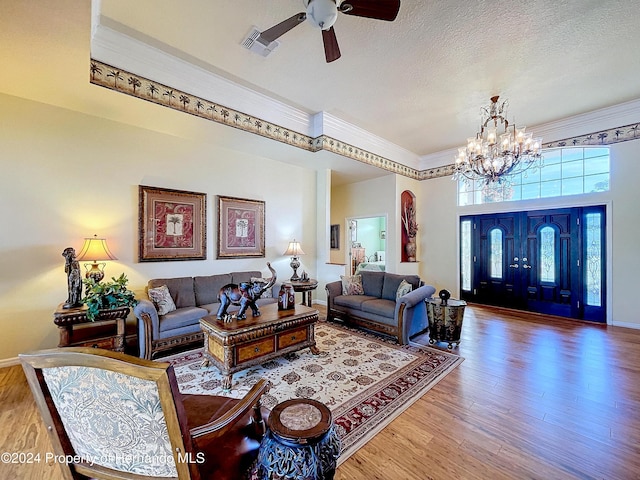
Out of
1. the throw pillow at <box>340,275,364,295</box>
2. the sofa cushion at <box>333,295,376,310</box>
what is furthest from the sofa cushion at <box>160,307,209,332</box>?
the throw pillow at <box>340,275,364,295</box>

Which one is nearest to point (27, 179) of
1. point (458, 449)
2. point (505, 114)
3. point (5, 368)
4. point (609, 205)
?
point (5, 368)

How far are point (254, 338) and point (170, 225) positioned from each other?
7.90 ft

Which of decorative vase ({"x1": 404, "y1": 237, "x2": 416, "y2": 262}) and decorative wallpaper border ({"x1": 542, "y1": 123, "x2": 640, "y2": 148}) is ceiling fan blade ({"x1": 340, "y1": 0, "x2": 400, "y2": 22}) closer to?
decorative wallpaper border ({"x1": 542, "y1": 123, "x2": 640, "y2": 148})

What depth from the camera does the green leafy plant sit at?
9.27ft

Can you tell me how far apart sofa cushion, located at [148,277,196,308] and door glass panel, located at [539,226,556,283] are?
641 cm

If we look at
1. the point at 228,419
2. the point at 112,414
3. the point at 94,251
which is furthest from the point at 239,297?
the point at 112,414

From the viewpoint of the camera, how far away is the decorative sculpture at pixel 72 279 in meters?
2.94

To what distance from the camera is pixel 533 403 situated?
2336mm

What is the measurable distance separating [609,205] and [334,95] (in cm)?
499

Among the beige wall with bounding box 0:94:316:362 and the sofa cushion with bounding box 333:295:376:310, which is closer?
the beige wall with bounding box 0:94:316:362

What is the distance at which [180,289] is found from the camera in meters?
3.77

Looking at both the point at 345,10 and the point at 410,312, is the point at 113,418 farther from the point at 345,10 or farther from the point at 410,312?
the point at 410,312

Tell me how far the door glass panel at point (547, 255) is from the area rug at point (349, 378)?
349 centimetres

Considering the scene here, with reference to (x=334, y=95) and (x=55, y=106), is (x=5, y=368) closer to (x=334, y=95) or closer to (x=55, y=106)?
(x=55, y=106)
